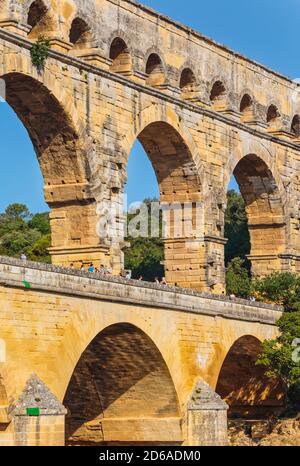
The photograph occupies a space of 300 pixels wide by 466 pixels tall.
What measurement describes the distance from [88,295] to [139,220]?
109ft

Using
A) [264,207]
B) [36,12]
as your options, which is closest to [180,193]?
[264,207]

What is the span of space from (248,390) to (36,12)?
54.9 ft

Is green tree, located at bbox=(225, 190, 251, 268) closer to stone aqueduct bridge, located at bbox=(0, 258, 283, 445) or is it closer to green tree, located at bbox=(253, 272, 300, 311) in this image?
green tree, located at bbox=(253, 272, 300, 311)

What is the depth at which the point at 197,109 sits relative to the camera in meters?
54.3

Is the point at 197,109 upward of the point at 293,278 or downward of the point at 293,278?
upward

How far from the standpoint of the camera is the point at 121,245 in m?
48.6

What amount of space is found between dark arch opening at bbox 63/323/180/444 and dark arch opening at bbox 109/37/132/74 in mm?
9069

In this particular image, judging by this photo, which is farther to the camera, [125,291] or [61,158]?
[61,158]

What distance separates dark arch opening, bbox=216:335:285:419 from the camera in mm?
55812

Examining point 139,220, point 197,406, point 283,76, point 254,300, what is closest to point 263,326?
point 254,300

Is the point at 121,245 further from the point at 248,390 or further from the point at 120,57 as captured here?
the point at 248,390

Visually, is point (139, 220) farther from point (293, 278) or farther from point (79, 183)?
point (79, 183)

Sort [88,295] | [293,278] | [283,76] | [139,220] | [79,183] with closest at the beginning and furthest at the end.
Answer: [88,295] < [79,183] < [293,278] < [283,76] < [139,220]

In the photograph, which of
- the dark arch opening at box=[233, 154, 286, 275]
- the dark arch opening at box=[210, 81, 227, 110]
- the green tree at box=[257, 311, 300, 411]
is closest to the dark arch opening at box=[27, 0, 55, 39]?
the dark arch opening at box=[210, 81, 227, 110]
